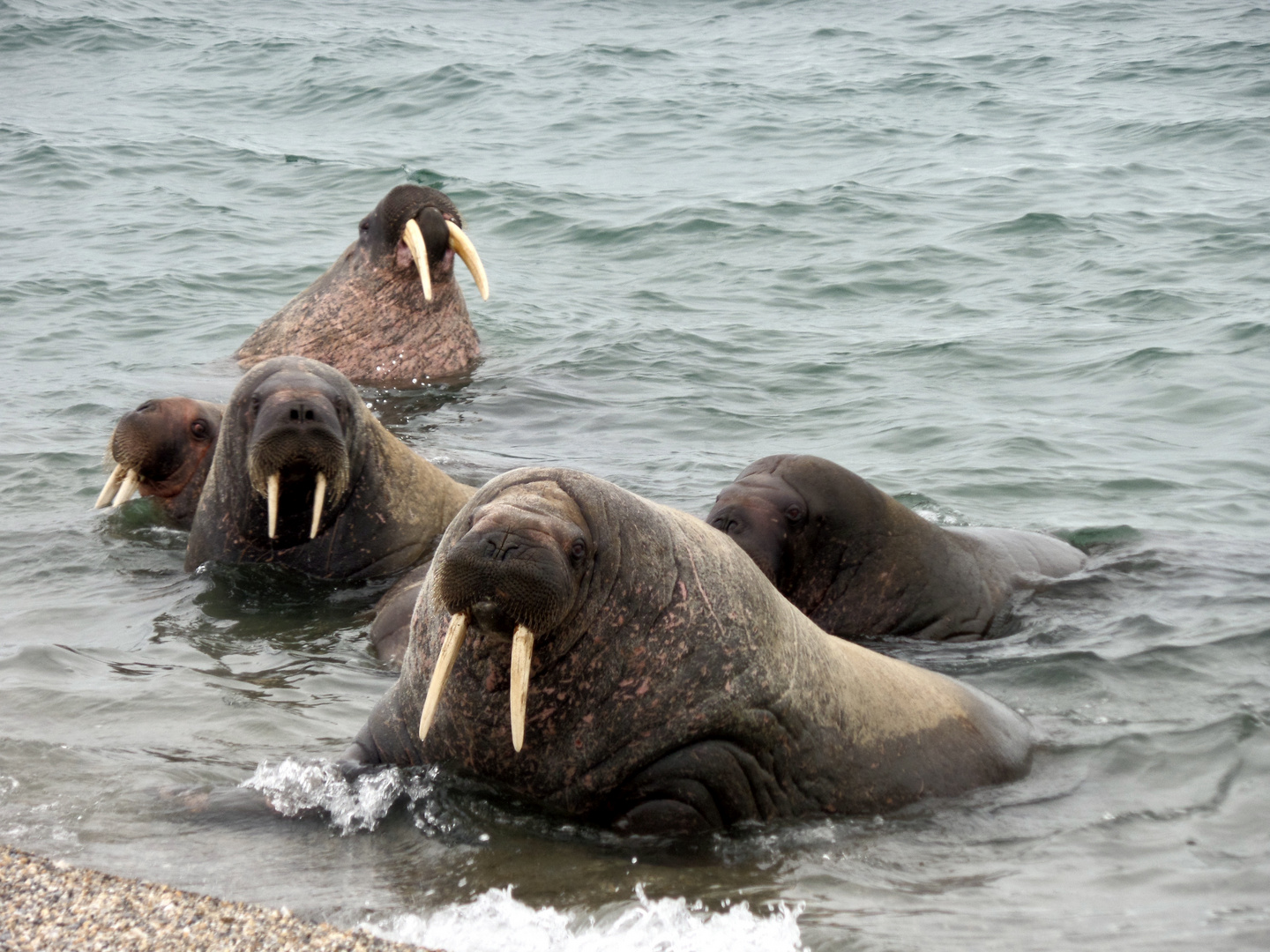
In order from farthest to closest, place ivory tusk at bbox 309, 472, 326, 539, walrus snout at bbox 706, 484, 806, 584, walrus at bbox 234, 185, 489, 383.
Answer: walrus at bbox 234, 185, 489, 383
ivory tusk at bbox 309, 472, 326, 539
walrus snout at bbox 706, 484, 806, 584

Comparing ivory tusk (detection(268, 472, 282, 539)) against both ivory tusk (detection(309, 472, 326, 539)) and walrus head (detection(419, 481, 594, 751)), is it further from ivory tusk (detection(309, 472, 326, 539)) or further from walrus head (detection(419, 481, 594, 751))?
walrus head (detection(419, 481, 594, 751))

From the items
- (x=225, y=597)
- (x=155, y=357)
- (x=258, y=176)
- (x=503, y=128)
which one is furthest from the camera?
(x=503, y=128)

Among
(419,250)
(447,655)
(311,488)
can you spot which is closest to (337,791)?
(447,655)

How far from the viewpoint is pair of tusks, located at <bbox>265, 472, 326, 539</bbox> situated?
657cm

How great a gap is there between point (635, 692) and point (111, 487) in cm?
435

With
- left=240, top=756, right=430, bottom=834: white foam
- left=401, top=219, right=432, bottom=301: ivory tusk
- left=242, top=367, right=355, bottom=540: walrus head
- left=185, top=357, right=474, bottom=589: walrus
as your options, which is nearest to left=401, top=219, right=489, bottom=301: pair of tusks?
left=401, top=219, right=432, bottom=301: ivory tusk

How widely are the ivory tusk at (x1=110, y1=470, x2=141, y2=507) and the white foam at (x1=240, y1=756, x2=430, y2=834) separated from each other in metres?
3.40

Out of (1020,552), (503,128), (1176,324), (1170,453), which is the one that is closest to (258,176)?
(503,128)

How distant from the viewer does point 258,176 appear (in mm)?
21938

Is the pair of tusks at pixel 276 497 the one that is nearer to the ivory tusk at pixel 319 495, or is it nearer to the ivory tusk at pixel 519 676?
the ivory tusk at pixel 319 495

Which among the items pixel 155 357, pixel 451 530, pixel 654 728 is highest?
pixel 451 530

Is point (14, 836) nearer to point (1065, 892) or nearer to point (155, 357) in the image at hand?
point (1065, 892)

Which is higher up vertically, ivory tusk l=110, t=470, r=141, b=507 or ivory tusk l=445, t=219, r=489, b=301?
ivory tusk l=445, t=219, r=489, b=301

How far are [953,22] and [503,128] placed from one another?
12.5 metres
